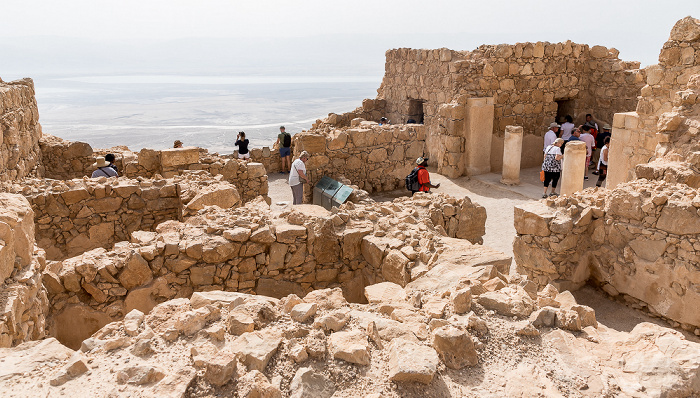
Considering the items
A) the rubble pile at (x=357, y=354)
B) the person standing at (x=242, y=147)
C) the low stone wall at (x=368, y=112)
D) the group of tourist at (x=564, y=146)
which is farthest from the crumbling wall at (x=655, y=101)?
the person standing at (x=242, y=147)

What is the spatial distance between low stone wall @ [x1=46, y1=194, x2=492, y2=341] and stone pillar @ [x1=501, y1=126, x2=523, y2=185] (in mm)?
6826

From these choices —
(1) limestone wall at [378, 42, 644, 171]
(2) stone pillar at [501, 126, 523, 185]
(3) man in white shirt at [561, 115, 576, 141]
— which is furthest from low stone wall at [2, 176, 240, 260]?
(3) man in white shirt at [561, 115, 576, 141]

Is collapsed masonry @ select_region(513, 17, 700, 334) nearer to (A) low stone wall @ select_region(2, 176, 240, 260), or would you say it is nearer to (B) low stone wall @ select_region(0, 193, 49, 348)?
(A) low stone wall @ select_region(2, 176, 240, 260)

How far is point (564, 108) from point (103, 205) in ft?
41.8

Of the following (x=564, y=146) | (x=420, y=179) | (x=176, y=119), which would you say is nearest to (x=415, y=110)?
(x=564, y=146)

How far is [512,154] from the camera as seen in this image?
40.2 feet

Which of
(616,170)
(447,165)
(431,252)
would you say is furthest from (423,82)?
(431,252)

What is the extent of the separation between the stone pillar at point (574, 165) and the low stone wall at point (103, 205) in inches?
256

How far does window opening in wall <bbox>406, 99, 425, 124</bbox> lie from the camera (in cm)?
1592

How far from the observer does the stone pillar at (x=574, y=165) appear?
971 centimetres

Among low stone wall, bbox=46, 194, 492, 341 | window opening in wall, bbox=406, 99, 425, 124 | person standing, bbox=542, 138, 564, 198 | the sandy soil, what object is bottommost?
the sandy soil

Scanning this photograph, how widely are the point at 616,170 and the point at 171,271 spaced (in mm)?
8524

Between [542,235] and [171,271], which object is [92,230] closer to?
[171,271]

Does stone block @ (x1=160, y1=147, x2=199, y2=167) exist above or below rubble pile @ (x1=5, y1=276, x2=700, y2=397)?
above
